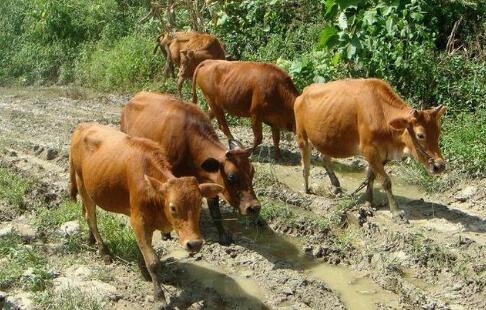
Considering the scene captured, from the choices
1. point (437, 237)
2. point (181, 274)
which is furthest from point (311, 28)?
→ point (181, 274)

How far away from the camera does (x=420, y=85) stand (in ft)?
38.0

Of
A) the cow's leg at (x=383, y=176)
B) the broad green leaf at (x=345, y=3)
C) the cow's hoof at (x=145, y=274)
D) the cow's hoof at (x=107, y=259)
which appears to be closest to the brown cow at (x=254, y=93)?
the broad green leaf at (x=345, y=3)

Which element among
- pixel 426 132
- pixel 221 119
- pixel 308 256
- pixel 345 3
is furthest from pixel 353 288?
pixel 345 3

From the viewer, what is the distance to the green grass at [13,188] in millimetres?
9006

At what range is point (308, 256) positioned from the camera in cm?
792

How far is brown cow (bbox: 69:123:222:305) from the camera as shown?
612 cm

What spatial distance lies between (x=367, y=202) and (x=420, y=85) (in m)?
3.34

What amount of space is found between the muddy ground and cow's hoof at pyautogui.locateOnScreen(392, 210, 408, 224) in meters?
0.07

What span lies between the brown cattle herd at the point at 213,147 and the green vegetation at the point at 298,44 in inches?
72.3

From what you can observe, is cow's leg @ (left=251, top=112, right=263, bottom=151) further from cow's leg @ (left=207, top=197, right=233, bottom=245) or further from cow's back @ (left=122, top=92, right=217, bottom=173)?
cow's leg @ (left=207, top=197, right=233, bottom=245)

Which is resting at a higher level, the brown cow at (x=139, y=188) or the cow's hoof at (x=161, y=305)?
the brown cow at (x=139, y=188)

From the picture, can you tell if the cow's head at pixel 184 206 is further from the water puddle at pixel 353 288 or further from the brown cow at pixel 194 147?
the water puddle at pixel 353 288

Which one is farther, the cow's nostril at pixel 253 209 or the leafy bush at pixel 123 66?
the leafy bush at pixel 123 66

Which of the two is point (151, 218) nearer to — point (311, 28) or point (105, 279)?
point (105, 279)
